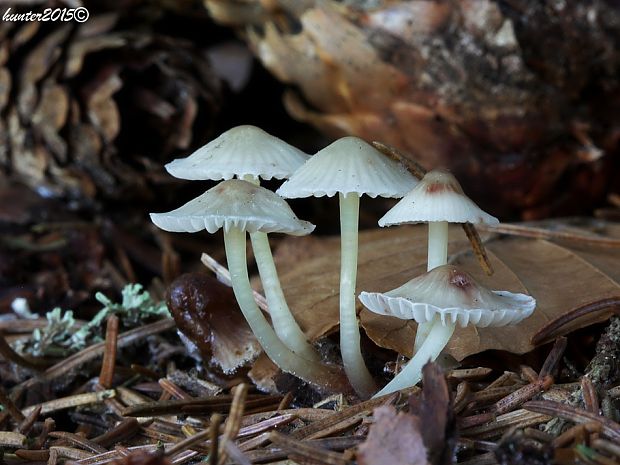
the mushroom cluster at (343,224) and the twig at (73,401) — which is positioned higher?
the mushroom cluster at (343,224)

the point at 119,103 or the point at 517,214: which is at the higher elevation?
the point at 119,103

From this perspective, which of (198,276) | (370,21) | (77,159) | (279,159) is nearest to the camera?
(279,159)

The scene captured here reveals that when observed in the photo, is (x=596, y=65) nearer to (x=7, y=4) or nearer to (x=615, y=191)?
(x=615, y=191)

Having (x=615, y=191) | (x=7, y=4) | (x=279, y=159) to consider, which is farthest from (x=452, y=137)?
(x=7, y=4)

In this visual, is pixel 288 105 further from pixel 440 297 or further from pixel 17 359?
pixel 440 297

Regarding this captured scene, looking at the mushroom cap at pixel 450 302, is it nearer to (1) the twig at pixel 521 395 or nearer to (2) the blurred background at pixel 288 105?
(1) the twig at pixel 521 395

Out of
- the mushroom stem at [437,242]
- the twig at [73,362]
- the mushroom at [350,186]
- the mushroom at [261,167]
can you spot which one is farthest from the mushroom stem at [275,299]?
the twig at [73,362]

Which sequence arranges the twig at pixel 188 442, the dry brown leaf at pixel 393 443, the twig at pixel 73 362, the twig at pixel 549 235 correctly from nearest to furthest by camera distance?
the dry brown leaf at pixel 393 443 < the twig at pixel 188 442 < the twig at pixel 73 362 < the twig at pixel 549 235
